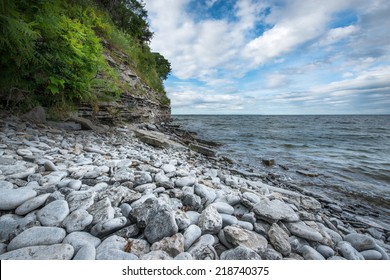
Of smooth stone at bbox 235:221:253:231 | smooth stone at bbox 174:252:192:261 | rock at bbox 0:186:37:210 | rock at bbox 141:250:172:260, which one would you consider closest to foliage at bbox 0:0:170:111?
rock at bbox 0:186:37:210

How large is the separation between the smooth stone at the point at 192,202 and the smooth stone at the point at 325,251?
4.16 ft

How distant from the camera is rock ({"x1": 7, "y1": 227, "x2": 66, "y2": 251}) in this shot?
1.44 m

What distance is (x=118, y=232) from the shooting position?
173cm

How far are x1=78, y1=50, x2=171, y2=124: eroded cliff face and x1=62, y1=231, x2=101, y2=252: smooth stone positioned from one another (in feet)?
17.6

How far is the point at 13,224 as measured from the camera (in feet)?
5.23

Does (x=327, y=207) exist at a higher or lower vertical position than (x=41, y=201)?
lower

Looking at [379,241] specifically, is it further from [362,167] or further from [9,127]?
[9,127]

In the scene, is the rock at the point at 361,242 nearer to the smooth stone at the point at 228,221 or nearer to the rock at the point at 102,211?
the smooth stone at the point at 228,221

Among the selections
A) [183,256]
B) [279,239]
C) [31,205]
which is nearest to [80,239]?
[31,205]

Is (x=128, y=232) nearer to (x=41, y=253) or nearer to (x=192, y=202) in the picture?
(x=41, y=253)

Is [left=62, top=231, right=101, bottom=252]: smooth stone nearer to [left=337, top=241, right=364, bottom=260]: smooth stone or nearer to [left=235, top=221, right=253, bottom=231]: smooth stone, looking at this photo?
[left=235, top=221, right=253, bottom=231]: smooth stone
